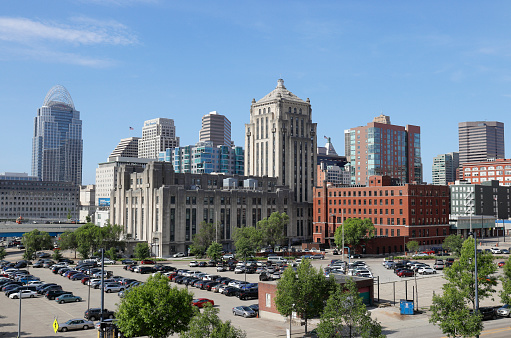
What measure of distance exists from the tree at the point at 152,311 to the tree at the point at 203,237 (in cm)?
8907

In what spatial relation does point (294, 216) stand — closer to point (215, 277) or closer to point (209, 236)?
point (209, 236)

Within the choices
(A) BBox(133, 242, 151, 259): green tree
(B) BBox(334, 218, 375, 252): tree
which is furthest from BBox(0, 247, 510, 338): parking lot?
(B) BBox(334, 218, 375, 252): tree

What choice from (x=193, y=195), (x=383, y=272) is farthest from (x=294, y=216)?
(x=383, y=272)

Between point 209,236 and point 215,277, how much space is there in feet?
170

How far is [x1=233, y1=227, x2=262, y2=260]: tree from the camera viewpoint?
118m

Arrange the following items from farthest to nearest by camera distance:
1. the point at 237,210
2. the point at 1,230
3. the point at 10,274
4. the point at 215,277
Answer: the point at 1,230
the point at 237,210
the point at 10,274
the point at 215,277

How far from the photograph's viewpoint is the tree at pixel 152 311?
43.4 meters

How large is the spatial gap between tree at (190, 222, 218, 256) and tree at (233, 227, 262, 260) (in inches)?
295

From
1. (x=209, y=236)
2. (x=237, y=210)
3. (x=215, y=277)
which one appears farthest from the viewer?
(x=237, y=210)

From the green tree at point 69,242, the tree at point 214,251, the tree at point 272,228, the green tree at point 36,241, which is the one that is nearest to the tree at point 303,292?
the tree at point 214,251

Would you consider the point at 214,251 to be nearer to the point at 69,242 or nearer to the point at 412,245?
the point at 69,242

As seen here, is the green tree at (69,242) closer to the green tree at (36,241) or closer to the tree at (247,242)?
the green tree at (36,241)

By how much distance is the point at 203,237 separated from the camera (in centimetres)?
14000

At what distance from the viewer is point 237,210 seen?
158625 millimetres
